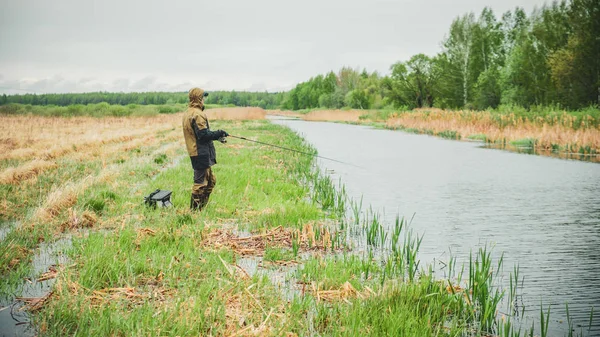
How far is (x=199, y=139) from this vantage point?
727 cm

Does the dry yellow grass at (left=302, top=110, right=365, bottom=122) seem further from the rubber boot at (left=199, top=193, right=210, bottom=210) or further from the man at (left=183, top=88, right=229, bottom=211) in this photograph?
Result: the man at (left=183, top=88, right=229, bottom=211)

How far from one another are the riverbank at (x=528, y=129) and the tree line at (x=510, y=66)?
14.7ft

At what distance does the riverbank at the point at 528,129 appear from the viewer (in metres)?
20.1

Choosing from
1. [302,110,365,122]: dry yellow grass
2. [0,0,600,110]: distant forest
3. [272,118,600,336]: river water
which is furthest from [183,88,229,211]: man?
[302,110,365,122]: dry yellow grass

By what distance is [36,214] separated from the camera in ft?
22.2

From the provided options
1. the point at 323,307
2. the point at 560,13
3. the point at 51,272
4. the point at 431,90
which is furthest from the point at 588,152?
the point at 431,90

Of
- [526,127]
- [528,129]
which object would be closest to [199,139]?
[528,129]

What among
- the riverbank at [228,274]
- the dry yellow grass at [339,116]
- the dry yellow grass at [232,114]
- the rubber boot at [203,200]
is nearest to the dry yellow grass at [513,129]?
the riverbank at [228,274]

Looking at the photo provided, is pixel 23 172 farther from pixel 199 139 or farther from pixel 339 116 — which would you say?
pixel 339 116

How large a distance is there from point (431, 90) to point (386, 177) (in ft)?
181

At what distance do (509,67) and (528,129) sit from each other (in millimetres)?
25197

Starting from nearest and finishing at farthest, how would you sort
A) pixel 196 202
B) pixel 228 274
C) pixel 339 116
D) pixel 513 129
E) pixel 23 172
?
pixel 228 274, pixel 196 202, pixel 23 172, pixel 513 129, pixel 339 116

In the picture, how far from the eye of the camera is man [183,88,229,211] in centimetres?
723

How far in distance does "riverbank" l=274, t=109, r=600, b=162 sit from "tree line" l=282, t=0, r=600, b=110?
4.49 meters
